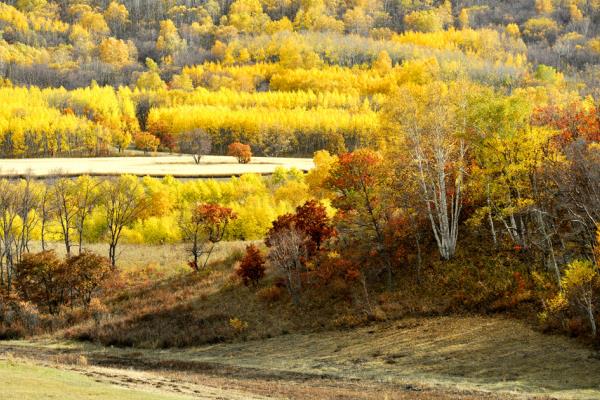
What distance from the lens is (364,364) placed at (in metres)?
38.0

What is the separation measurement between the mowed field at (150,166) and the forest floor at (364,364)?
82.6 meters

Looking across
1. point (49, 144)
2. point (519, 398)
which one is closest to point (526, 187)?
point (519, 398)

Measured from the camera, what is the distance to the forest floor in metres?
29.3

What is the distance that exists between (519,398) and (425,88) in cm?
2447

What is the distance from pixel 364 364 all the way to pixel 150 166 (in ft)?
364

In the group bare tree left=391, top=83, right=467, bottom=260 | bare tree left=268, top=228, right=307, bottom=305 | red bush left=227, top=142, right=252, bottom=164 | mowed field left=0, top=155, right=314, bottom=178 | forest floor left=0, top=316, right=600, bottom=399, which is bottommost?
forest floor left=0, top=316, right=600, bottom=399

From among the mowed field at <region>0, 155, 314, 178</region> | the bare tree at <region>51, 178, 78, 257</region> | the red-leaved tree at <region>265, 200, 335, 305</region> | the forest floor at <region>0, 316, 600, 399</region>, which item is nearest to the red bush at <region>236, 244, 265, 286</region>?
the red-leaved tree at <region>265, 200, 335, 305</region>

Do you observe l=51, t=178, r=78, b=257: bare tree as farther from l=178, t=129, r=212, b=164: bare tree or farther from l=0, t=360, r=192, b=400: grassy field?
l=178, t=129, r=212, b=164: bare tree

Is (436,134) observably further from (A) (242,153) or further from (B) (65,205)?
(A) (242,153)

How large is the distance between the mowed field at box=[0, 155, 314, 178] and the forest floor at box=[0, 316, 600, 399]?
82.6 metres

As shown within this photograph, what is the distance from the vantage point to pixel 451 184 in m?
50.8

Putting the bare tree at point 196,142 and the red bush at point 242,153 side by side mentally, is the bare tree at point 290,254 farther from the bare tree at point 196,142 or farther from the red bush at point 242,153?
the bare tree at point 196,142

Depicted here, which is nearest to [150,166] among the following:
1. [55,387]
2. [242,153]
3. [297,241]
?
[242,153]

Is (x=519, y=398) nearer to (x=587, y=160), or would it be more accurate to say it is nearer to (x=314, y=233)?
(x=587, y=160)
